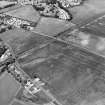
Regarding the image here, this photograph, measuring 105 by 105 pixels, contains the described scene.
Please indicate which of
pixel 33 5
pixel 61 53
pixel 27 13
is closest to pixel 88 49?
pixel 61 53

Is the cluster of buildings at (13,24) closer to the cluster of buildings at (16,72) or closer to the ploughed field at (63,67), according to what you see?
the ploughed field at (63,67)

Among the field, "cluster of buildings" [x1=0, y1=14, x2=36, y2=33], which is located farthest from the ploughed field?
"cluster of buildings" [x1=0, y1=14, x2=36, y2=33]

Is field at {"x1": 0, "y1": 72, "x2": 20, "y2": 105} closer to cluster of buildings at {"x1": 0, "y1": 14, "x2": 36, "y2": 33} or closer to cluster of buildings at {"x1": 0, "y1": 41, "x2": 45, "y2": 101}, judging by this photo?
cluster of buildings at {"x1": 0, "y1": 41, "x2": 45, "y2": 101}

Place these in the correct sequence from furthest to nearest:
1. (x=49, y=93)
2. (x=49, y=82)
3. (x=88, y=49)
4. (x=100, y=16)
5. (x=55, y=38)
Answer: (x=100, y=16) < (x=55, y=38) < (x=88, y=49) < (x=49, y=82) < (x=49, y=93)

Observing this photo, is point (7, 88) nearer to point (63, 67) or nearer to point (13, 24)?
point (63, 67)

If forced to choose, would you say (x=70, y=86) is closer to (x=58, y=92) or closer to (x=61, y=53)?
(x=58, y=92)

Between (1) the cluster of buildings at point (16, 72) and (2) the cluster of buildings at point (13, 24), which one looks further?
(2) the cluster of buildings at point (13, 24)

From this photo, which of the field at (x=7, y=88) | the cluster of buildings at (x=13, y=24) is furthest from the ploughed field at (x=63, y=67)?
the cluster of buildings at (x=13, y=24)

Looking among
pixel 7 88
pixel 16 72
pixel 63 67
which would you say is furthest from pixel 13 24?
pixel 7 88
